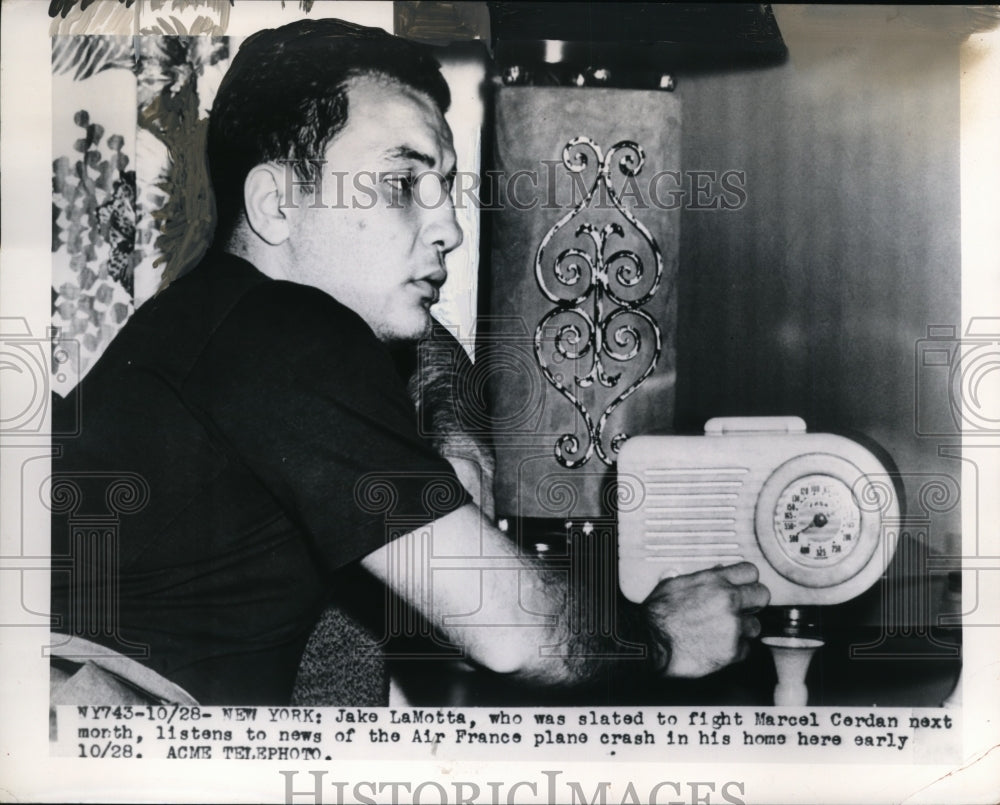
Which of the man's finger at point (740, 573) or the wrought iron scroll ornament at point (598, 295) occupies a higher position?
the wrought iron scroll ornament at point (598, 295)

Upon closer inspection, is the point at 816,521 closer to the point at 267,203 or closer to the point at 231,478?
the point at 231,478

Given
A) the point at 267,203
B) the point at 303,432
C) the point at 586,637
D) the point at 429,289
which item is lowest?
the point at 586,637

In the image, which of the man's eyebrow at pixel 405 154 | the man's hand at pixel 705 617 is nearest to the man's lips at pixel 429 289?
the man's eyebrow at pixel 405 154

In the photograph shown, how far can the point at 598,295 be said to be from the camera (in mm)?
2764

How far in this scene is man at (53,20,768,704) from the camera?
105 inches

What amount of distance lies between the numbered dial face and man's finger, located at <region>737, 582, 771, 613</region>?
0.12m

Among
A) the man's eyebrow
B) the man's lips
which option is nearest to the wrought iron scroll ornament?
the man's lips

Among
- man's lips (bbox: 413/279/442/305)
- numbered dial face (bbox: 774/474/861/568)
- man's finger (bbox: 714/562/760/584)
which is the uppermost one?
man's lips (bbox: 413/279/442/305)

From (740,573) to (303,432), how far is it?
1238 mm

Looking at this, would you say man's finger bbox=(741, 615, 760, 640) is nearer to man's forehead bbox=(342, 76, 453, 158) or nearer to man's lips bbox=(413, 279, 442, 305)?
man's lips bbox=(413, 279, 442, 305)

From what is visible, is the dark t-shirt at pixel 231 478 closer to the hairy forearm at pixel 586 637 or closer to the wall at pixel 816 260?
the hairy forearm at pixel 586 637

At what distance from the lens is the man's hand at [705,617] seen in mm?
2697

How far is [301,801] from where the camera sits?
270 cm

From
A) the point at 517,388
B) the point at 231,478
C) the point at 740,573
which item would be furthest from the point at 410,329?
the point at 740,573
